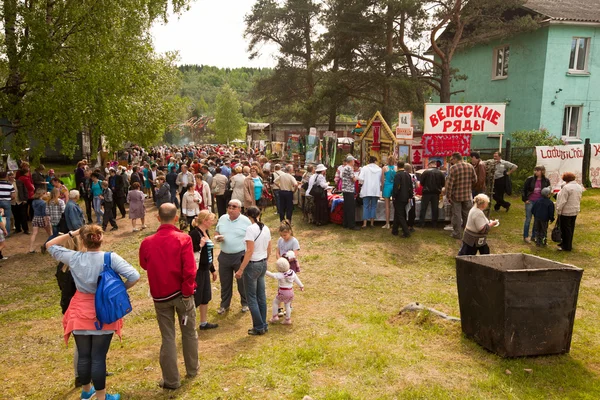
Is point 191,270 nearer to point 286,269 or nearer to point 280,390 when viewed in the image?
point 280,390

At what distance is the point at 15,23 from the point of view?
12.9 m

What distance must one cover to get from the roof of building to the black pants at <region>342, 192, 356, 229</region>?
558 inches

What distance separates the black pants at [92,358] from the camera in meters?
4.32

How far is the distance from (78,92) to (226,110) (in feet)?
215

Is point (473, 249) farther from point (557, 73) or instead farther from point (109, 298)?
point (557, 73)

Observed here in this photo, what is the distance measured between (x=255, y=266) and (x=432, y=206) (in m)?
7.61

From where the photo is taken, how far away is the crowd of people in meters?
4.38

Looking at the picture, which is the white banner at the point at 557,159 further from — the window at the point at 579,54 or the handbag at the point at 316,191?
the handbag at the point at 316,191

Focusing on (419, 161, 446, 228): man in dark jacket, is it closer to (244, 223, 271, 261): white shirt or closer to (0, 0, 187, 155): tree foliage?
(244, 223, 271, 261): white shirt

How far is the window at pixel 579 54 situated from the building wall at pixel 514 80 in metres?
1.60

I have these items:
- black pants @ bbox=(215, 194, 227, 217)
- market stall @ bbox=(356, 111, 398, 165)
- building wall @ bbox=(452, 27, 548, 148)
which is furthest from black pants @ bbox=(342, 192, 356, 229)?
building wall @ bbox=(452, 27, 548, 148)

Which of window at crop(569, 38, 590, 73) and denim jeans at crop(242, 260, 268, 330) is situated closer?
denim jeans at crop(242, 260, 268, 330)

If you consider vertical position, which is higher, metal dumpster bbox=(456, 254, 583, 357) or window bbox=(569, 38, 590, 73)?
window bbox=(569, 38, 590, 73)

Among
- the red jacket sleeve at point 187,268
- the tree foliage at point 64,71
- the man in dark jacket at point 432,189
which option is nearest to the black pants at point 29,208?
the tree foliage at point 64,71
